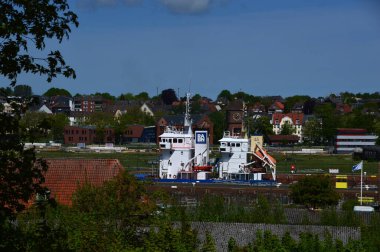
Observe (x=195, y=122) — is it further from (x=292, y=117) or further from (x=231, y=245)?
(x=231, y=245)

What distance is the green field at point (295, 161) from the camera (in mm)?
67125

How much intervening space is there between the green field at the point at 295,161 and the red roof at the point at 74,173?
109ft

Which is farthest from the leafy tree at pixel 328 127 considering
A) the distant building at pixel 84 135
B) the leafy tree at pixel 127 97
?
the leafy tree at pixel 127 97

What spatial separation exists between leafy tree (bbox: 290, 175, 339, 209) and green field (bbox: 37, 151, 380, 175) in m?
25.2

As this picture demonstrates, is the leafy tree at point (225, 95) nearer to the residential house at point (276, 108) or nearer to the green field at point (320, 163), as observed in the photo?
the residential house at point (276, 108)

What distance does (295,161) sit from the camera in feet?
260

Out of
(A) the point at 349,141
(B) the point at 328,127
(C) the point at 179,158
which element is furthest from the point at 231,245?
(B) the point at 328,127

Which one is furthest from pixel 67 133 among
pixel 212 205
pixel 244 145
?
pixel 212 205

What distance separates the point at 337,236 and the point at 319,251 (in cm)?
286

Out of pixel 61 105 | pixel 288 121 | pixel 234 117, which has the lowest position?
pixel 234 117

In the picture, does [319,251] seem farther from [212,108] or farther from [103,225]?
[212,108]

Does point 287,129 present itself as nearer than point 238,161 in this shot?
No

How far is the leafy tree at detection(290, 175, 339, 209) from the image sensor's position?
36875mm

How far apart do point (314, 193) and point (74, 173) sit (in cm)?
1460
